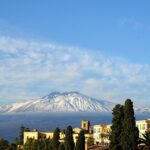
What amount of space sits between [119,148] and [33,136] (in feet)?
215

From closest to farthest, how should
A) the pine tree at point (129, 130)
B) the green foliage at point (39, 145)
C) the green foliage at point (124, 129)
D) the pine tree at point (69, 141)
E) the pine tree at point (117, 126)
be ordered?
the pine tree at point (129, 130), the green foliage at point (124, 129), the pine tree at point (117, 126), the pine tree at point (69, 141), the green foliage at point (39, 145)

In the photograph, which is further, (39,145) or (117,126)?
(39,145)

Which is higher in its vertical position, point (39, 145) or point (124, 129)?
point (124, 129)

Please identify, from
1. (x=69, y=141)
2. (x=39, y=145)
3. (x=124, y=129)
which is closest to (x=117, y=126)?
(x=124, y=129)

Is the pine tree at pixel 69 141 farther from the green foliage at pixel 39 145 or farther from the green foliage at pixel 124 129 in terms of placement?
the green foliage at pixel 124 129

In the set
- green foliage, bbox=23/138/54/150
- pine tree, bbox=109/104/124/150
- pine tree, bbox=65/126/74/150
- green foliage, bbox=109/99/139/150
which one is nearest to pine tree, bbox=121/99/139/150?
green foliage, bbox=109/99/139/150

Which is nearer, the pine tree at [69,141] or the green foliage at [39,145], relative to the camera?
the pine tree at [69,141]

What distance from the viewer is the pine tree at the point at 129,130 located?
244 ft

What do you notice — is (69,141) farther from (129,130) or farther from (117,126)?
(129,130)

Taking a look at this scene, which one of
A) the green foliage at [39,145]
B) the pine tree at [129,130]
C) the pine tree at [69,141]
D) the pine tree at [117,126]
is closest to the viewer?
the pine tree at [129,130]

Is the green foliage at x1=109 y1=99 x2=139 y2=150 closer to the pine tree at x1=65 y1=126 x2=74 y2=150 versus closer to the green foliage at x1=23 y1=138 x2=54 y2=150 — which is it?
the pine tree at x1=65 y1=126 x2=74 y2=150

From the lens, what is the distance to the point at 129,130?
74688 mm

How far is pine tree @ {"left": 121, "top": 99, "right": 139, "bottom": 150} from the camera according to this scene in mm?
74375

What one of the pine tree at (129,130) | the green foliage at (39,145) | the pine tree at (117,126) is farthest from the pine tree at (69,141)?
the pine tree at (129,130)
